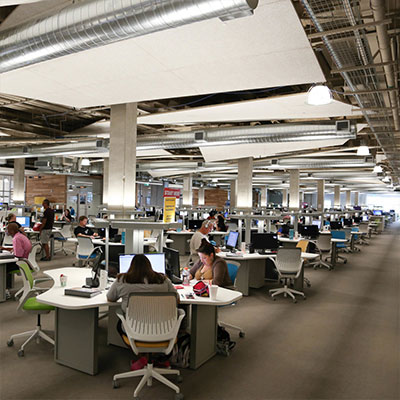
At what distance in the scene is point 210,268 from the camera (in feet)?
16.7

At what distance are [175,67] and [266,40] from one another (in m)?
1.30

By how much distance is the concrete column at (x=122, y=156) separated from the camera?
716 cm

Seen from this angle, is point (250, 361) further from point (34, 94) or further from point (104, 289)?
point (34, 94)

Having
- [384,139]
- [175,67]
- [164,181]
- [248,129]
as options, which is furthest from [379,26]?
[164,181]

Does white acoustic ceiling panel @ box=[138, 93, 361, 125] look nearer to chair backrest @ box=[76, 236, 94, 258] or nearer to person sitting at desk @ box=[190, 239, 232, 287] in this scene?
person sitting at desk @ box=[190, 239, 232, 287]

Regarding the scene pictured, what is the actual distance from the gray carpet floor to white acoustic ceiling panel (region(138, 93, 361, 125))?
11.3ft

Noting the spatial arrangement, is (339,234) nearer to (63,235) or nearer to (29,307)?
(63,235)

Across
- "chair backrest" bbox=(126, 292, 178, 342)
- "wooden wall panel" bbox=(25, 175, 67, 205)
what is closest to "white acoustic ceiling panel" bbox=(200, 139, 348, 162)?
"chair backrest" bbox=(126, 292, 178, 342)

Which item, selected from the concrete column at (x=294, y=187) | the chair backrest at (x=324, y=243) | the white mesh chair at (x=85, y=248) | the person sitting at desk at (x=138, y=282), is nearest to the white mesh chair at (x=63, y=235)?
the white mesh chair at (x=85, y=248)

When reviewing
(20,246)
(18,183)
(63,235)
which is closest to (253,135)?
(20,246)

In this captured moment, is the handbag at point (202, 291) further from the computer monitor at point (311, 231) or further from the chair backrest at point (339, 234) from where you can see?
the chair backrest at point (339, 234)

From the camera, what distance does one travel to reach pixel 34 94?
5992 millimetres

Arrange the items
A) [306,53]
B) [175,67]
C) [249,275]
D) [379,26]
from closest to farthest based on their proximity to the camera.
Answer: [379,26] < [306,53] < [175,67] < [249,275]

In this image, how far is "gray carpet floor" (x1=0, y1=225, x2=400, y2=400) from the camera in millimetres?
3430
